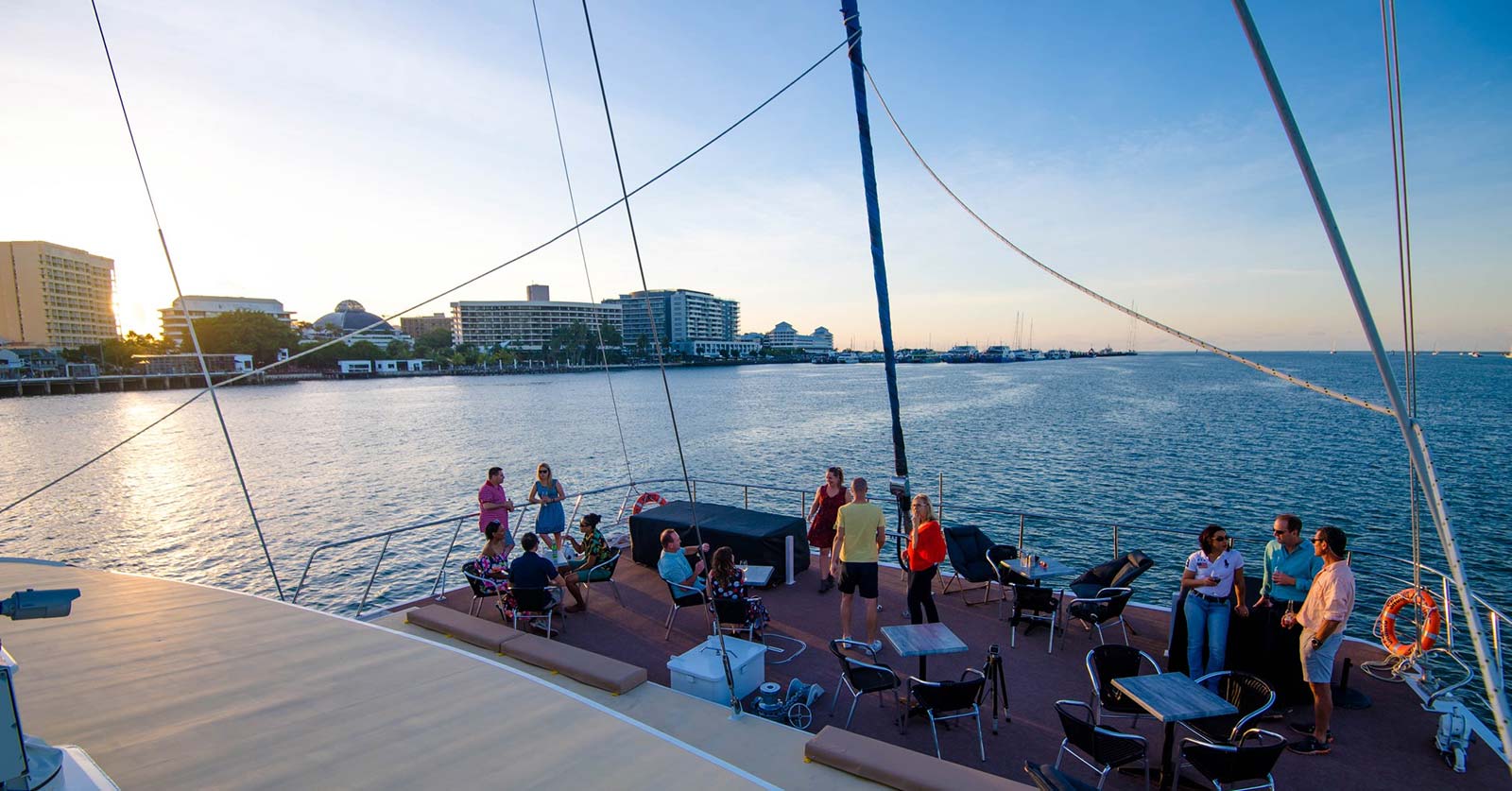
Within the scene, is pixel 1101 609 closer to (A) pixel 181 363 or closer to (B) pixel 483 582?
(B) pixel 483 582

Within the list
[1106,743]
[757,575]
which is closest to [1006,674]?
A: [1106,743]

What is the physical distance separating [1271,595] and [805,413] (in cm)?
5459

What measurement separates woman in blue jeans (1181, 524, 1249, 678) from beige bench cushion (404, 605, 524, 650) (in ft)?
21.4

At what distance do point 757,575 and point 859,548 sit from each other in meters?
1.93

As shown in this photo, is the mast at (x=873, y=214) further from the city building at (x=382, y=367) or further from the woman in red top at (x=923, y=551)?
the city building at (x=382, y=367)

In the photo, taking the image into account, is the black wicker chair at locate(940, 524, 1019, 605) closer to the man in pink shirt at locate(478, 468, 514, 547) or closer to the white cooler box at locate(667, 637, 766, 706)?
the white cooler box at locate(667, 637, 766, 706)

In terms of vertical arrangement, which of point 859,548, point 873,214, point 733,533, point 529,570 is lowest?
point 733,533

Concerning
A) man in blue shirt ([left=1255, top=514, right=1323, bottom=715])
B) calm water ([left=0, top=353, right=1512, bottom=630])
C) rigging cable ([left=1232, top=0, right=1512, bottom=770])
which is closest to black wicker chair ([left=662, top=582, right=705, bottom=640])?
calm water ([left=0, top=353, right=1512, bottom=630])

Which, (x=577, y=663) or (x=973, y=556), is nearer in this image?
(x=577, y=663)

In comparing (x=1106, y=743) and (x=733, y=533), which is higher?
(x=733, y=533)

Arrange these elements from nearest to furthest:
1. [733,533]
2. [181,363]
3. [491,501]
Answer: [733,533]
[491,501]
[181,363]

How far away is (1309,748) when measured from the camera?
4.97m

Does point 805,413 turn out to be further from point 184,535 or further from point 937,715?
point 937,715

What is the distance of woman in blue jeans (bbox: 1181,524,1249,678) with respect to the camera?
5.67 metres
